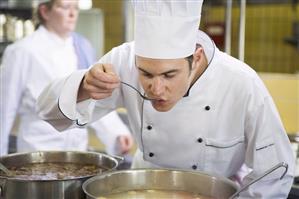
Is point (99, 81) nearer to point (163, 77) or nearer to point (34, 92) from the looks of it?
point (163, 77)

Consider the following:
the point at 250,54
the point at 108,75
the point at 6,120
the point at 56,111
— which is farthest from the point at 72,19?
the point at 250,54

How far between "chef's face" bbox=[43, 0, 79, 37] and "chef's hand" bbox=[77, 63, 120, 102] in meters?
1.35

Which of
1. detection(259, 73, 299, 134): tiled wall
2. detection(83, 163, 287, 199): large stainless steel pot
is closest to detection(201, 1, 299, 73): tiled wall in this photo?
detection(259, 73, 299, 134): tiled wall

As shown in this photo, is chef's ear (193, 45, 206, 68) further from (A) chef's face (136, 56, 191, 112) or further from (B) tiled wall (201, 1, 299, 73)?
(B) tiled wall (201, 1, 299, 73)

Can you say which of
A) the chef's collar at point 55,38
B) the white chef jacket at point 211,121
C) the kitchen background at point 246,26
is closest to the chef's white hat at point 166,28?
the white chef jacket at point 211,121

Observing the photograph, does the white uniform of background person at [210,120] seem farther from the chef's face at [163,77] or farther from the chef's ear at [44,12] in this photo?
the chef's ear at [44,12]

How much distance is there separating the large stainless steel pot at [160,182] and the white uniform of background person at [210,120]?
0.23m

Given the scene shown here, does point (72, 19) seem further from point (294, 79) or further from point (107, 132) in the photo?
point (294, 79)

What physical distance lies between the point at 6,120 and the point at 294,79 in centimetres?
199

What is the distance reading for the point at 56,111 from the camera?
1.57 m

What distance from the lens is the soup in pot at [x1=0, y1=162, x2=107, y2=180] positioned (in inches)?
54.6

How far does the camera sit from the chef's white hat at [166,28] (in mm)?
1328

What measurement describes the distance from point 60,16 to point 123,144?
31.7 inches

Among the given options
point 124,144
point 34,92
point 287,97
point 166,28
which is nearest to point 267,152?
point 166,28
